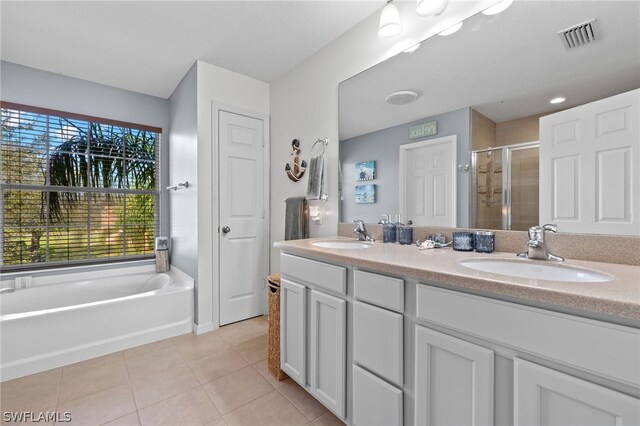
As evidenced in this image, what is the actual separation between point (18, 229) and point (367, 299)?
343 cm

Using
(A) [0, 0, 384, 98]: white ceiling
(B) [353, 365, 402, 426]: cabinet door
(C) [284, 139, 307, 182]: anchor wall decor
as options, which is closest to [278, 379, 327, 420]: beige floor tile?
(B) [353, 365, 402, 426]: cabinet door

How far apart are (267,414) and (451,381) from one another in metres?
1.09

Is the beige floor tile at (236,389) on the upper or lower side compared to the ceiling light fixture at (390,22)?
lower

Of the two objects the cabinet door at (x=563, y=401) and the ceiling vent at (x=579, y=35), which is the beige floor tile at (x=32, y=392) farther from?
the ceiling vent at (x=579, y=35)

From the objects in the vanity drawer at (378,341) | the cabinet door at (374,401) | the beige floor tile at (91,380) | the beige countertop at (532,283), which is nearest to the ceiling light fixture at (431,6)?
the beige countertop at (532,283)

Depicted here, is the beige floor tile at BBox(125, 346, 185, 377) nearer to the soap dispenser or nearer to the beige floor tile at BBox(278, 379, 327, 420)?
the beige floor tile at BBox(278, 379, 327, 420)

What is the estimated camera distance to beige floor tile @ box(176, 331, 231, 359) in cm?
223

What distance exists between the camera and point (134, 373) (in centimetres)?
195

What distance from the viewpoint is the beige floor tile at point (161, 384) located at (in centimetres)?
170

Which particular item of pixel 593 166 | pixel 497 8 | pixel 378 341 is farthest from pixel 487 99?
pixel 378 341

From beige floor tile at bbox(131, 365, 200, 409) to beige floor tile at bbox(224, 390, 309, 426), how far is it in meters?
0.44

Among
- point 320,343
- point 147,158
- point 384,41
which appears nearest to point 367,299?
point 320,343

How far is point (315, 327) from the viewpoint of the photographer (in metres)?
1.49

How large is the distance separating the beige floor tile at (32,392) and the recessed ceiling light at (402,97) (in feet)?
8.83
